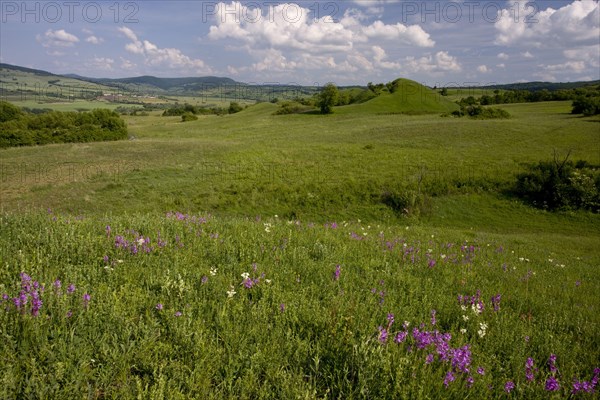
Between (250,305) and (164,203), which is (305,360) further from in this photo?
(164,203)

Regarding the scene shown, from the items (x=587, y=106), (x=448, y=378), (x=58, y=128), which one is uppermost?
(x=587, y=106)

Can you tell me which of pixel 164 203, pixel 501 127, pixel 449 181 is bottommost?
pixel 164 203

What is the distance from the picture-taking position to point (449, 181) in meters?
28.3

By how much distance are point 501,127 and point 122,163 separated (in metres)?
51.9

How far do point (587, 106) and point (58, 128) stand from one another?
95.2 m

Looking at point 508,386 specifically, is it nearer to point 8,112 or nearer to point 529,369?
point 529,369

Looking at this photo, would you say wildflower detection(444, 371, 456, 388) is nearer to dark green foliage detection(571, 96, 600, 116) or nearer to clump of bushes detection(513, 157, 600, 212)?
clump of bushes detection(513, 157, 600, 212)

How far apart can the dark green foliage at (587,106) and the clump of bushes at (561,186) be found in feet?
143

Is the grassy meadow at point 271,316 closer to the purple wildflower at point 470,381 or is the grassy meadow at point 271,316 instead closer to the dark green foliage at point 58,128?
the purple wildflower at point 470,381

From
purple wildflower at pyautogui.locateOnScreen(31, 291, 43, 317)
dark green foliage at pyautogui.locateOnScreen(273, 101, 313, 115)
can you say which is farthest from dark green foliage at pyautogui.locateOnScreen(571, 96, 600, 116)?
purple wildflower at pyautogui.locateOnScreen(31, 291, 43, 317)

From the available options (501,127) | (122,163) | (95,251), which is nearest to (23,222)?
(95,251)

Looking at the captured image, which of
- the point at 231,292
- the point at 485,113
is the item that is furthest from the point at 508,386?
the point at 485,113

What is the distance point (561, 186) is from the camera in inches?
983

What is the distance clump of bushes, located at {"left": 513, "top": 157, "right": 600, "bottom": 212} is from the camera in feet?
79.7
